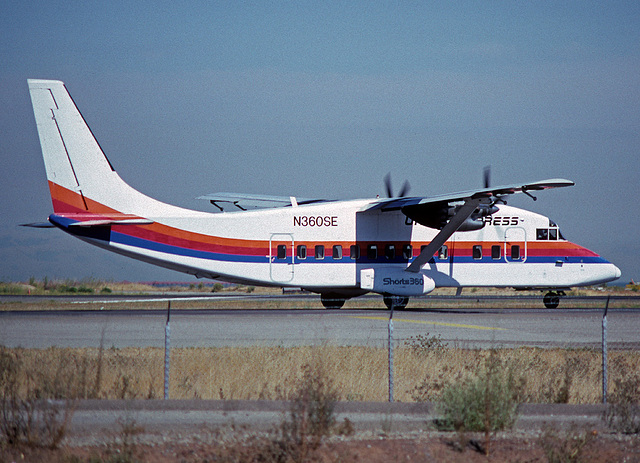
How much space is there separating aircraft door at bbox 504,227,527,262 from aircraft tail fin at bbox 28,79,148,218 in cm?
1650

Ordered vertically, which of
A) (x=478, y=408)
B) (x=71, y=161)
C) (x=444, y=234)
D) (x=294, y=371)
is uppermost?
(x=71, y=161)

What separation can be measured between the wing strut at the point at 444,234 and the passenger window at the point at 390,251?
2.94 ft

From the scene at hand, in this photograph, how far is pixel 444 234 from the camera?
94.6 ft

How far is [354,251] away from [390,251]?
5.33 feet

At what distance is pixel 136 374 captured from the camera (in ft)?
48.2

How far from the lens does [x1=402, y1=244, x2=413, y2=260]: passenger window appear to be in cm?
3061

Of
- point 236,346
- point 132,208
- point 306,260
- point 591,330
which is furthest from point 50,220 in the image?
point 591,330

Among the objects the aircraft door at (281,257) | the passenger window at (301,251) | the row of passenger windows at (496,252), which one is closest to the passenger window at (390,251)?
the passenger window at (301,251)

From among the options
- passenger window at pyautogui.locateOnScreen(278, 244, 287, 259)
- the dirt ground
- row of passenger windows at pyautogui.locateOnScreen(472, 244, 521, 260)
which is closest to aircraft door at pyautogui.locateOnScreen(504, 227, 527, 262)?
row of passenger windows at pyautogui.locateOnScreen(472, 244, 521, 260)

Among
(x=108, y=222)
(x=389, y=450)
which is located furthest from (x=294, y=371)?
(x=108, y=222)

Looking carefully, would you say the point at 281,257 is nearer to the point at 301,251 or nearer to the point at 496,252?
the point at 301,251

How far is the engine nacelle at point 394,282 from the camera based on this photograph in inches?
1187

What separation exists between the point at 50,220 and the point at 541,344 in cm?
1929

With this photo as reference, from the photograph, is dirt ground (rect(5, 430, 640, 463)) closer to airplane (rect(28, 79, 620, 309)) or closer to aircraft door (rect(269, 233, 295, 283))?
airplane (rect(28, 79, 620, 309))
